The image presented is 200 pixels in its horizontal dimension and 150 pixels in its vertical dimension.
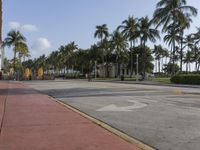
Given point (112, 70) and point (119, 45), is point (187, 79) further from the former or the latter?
point (112, 70)

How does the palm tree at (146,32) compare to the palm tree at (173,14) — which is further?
the palm tree at (146,32)

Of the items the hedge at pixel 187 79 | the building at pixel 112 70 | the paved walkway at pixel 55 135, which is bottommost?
the paved walkway at pixel 55 135

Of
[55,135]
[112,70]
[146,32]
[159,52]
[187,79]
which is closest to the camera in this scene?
[55,135]

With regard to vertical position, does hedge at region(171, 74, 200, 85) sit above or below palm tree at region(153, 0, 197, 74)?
below

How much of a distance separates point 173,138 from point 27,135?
11.4 feet

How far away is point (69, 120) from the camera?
1088 centimetres

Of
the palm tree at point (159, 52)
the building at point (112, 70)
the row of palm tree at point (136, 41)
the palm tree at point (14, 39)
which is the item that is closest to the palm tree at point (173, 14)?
the row of palm tree at point (136, 41)

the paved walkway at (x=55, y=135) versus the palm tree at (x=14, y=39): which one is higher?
the palm tree at (x=14, y=39)

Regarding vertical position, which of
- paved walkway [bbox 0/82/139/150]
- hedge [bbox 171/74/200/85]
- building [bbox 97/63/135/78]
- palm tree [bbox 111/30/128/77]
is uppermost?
palm tree [bbox 111/30/128/77]

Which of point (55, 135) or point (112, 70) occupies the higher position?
point (112, 70)

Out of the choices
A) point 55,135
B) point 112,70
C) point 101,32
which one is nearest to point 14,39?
point 101,32

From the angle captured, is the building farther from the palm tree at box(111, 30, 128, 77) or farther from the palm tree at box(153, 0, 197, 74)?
the palm tree at box(153, 0, 197, 74)

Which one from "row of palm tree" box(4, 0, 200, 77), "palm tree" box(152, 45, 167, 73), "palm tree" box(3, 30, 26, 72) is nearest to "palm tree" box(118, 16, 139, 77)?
"row of palm tree" box(4, 0, 200, 77)

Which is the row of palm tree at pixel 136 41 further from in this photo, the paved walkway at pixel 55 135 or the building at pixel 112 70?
the paved walkway at pixel 55 135
